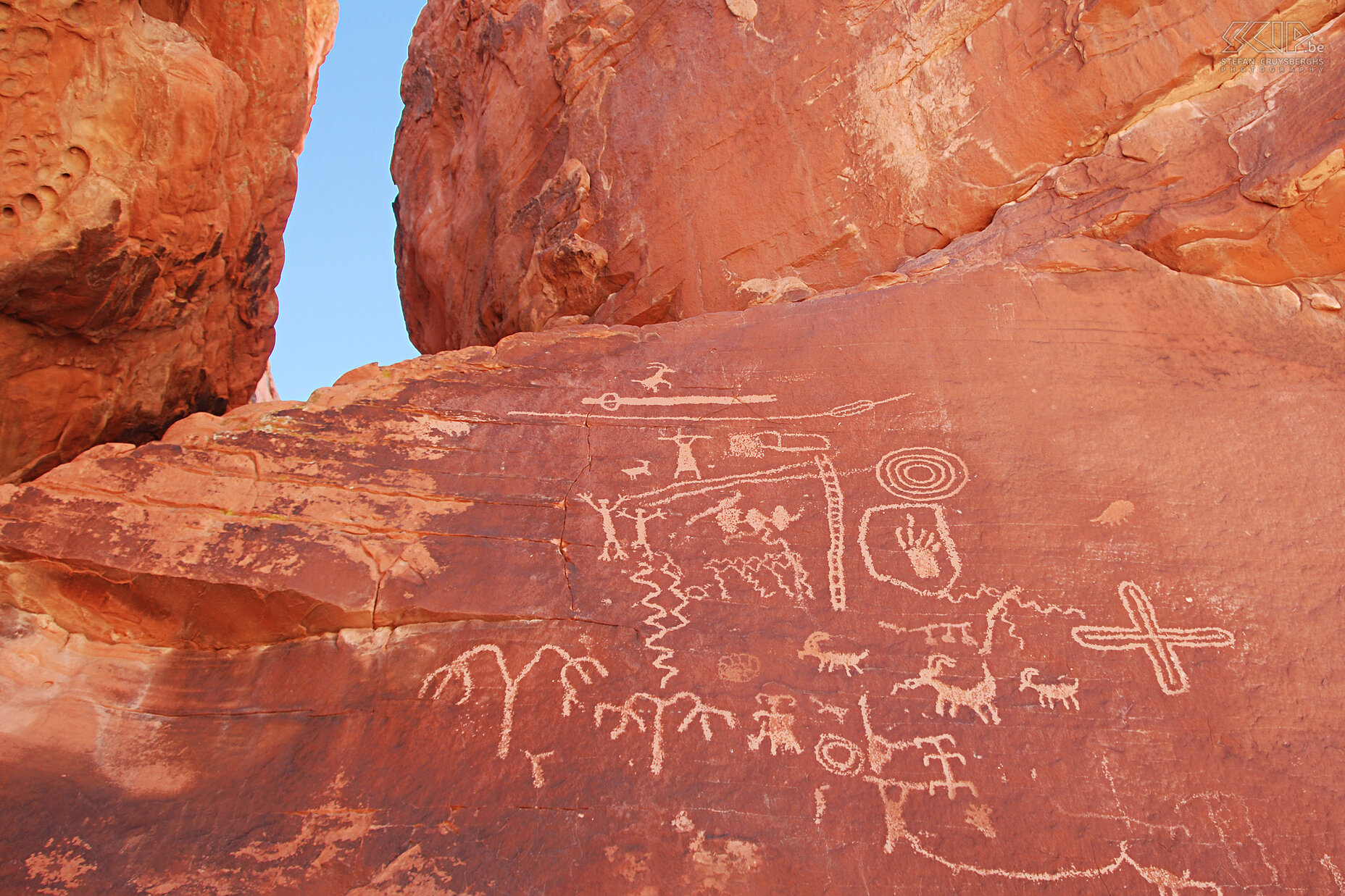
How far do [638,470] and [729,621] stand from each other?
3.63ft

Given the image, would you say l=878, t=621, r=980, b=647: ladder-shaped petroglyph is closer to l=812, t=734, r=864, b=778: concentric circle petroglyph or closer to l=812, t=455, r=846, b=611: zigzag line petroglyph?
l=812, t=455, r=846, b=611: zigzag line petroglyph

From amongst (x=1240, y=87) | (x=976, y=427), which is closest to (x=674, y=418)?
(x=976, y=427)

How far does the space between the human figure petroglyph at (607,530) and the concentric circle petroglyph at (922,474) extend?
1.53 meters

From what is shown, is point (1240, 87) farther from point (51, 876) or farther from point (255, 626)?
point (51, 876)

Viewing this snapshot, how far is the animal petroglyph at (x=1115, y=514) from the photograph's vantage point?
438cm

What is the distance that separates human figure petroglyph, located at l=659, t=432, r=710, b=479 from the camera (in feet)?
15.7

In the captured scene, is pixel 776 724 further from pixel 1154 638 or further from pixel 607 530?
pixel 1154 638

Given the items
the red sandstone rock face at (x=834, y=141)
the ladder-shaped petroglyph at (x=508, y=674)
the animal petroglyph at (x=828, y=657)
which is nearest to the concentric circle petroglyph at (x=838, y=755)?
the animal petroglyph at (x=828, y=657)

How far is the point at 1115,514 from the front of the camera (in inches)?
173

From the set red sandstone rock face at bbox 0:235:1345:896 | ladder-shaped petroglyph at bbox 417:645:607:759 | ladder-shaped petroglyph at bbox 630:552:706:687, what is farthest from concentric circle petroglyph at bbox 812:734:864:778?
ladder-shaped petroglyph at bbox 417:645:607:759

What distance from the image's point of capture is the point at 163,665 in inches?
158

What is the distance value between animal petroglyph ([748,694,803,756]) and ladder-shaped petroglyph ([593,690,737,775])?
0.41 feet

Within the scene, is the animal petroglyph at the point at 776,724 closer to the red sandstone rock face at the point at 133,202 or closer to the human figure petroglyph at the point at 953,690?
the human figure petroglyph at the point at 953,690

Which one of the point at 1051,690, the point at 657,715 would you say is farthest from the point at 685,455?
the point at 1051,690
